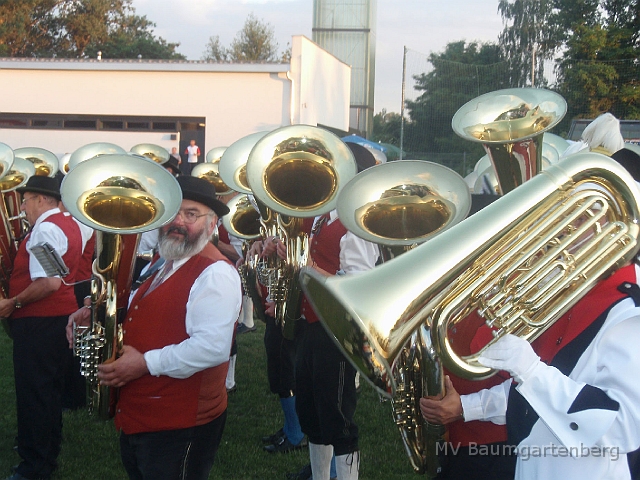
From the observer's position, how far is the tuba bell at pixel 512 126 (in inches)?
94.7

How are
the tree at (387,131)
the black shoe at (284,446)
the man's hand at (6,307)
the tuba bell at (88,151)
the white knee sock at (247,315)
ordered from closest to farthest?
the man's hand at (6,307)
the black shoe at (284,446)
the tuba bell at (88,151)
the white knee sock at (247,315)
the tree at (387,131)

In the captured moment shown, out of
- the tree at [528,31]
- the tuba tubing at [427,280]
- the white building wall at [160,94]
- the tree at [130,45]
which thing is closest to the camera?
the tuba tubing at [427,280]

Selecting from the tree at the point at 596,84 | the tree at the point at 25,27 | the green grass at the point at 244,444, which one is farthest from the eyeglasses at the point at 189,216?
the tree at the point at 25,27

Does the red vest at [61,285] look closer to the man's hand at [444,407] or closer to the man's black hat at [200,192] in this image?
the man's black hat at [200,192]

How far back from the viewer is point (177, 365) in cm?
268

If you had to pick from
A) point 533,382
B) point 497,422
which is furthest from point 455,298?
point 497,422

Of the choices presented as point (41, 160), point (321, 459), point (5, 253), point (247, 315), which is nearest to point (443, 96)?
point (247, 315)

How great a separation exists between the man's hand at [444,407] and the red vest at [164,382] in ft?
3.53

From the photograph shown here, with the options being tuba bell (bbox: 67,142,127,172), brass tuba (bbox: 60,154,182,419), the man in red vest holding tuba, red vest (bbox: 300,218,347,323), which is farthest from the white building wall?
the man in red vest holding tuba

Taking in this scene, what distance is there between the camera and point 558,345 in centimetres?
182

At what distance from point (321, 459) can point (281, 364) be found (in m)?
1.05

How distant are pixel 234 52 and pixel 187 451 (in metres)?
45.5

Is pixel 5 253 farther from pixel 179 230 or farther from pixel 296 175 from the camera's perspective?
pixel 296 175

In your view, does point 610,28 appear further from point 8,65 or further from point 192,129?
point 8,65
